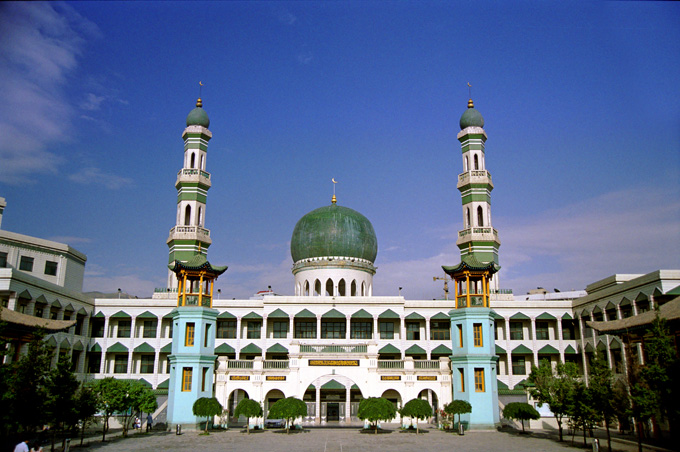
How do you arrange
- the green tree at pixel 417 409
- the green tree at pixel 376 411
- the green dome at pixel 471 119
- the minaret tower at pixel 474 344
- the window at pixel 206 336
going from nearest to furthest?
the green tree at pixel 376 411
the green tree at pixel 417 409
the minaret tower at pixel 474 344
the window at pixel 206 336
the green dome at pixel 471 119

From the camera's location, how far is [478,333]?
38.9 metres

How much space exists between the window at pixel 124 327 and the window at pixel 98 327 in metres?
1.54

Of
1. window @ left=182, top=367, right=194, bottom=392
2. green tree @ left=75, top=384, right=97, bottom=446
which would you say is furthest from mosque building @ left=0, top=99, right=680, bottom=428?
green tree @ left=75, top=384, right=97, bottom=446

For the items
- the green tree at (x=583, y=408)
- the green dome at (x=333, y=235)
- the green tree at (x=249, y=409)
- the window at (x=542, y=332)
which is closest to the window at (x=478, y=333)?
the green tree at (x=583, y=408)

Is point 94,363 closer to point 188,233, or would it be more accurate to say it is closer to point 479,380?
point 188,233

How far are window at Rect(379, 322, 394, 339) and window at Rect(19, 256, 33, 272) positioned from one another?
1282 inches

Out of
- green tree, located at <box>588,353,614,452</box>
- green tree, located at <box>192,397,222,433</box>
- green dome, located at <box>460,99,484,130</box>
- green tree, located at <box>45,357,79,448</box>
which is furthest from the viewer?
green dome, located at <box>460,99,484,130</box>

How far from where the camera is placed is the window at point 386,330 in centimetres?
5466

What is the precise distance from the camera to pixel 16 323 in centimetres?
2730

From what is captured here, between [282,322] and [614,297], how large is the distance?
94.3 feet

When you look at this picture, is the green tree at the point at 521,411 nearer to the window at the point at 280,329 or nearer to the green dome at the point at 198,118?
the window at the point at 280,329

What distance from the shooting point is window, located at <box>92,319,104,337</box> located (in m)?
54.3

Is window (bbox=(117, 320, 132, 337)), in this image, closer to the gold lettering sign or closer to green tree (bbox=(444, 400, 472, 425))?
the gold lettering sign

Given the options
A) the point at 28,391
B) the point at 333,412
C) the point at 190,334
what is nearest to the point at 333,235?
the point at 333,412
